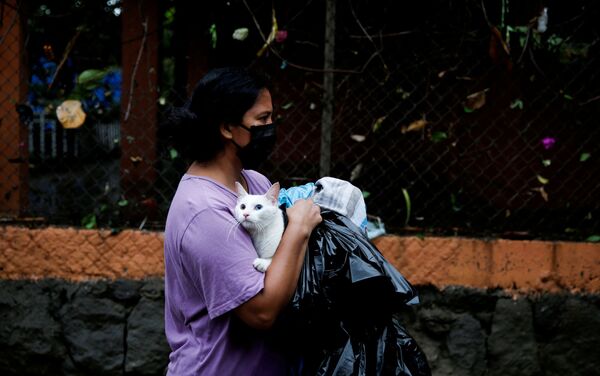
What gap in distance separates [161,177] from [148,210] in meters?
0.23

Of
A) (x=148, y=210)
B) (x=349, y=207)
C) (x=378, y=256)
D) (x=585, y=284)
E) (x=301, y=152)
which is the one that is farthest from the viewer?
(x=301, y=152)

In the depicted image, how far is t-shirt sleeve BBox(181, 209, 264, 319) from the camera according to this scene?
1.53 meters

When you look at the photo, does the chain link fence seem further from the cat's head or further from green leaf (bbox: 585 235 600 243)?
the cat's head

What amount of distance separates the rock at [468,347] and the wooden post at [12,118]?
2.82 m

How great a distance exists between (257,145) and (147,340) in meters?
1.97

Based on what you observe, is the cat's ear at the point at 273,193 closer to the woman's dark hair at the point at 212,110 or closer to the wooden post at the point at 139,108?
the woman's dark hair at the point at 212,110

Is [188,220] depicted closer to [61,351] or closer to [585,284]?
[61,351]

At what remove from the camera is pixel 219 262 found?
154 cm

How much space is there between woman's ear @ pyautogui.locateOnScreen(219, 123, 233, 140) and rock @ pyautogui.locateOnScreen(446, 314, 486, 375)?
2.10 m

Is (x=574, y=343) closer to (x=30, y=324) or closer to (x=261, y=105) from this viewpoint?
(x=261, y=105)

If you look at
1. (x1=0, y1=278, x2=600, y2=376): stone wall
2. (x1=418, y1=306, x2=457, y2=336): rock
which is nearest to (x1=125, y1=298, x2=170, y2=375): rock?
(x1=0, y1=278, x2=600, y2=376): stone wall

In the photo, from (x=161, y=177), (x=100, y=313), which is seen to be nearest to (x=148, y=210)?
(x=161, y=177)

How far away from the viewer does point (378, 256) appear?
5.65 feet

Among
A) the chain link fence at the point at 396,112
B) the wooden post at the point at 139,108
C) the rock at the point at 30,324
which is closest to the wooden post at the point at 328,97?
the chain link fence at the point at 396,112
